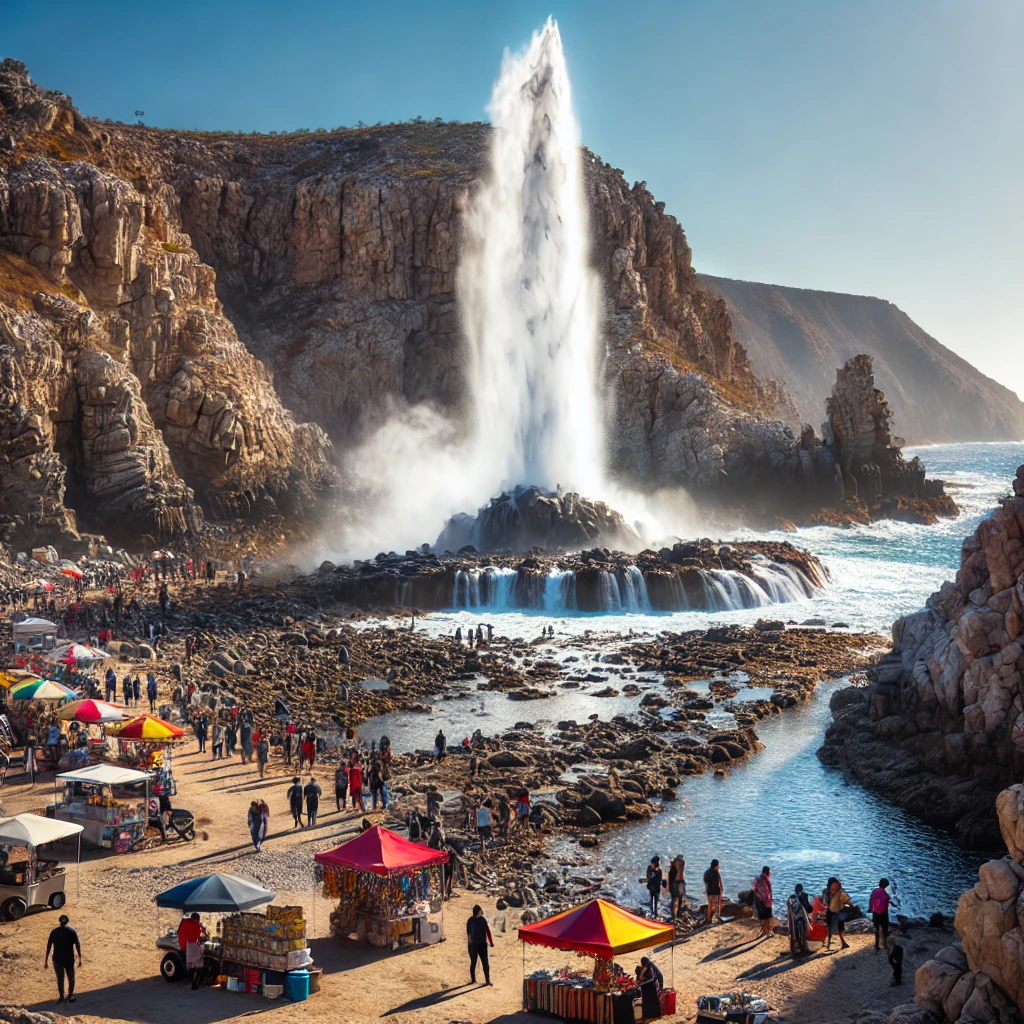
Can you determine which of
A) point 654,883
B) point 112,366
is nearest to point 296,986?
point 654,883

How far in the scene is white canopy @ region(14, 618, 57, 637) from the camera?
4381 cm

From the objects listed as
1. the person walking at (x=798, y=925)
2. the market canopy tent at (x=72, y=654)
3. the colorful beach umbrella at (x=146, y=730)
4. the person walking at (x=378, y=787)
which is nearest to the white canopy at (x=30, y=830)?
the colorful beach umbrella at (x=146, y=730)

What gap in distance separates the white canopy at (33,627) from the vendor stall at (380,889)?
26378mm

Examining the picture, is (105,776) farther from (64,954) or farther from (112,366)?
(112,366)

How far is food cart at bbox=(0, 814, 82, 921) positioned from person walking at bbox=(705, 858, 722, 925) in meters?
13.6

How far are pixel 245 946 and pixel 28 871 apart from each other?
17.5ft

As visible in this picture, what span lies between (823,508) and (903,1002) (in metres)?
91.8

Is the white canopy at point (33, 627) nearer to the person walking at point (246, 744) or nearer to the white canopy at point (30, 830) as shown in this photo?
the person walking at point (246, 744)

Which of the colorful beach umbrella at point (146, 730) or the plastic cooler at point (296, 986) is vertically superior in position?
the colorful beach umbrella at point (146, 730)

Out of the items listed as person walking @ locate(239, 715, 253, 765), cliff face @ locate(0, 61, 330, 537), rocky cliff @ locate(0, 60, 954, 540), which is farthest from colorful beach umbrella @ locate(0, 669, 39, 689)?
rocky cliff @ locate(0, 60, 954, 540)

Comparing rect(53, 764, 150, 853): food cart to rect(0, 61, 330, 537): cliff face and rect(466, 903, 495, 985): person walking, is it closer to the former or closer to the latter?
rect(466, 903, 495, 985): person walking

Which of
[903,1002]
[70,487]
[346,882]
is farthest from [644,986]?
[70,487]

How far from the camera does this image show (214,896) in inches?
782

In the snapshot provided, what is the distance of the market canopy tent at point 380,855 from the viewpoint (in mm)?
21688
